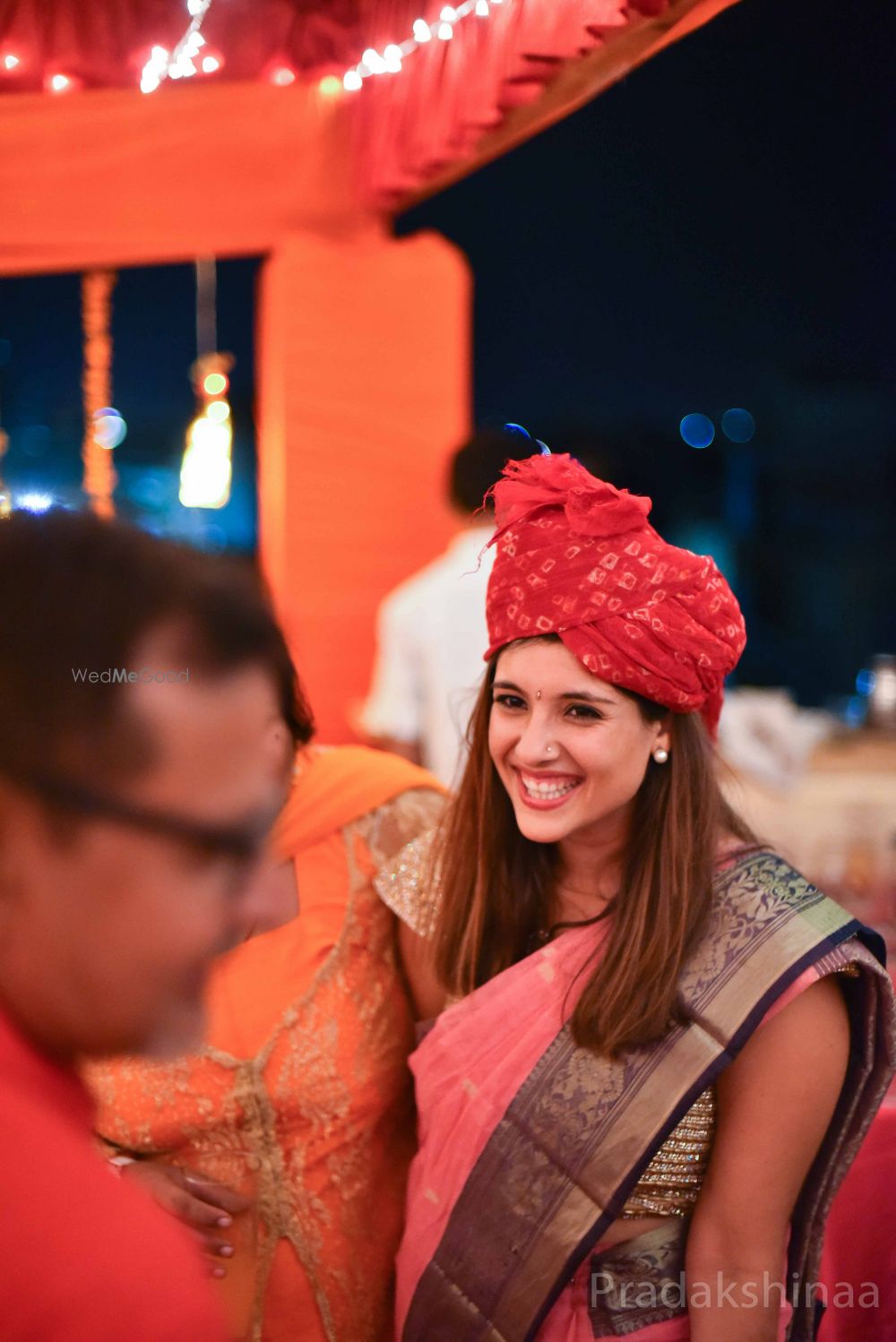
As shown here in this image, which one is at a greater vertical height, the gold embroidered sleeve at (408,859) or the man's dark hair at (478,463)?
the man's dark hair at (478,463)

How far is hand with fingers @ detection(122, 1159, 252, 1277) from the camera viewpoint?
145cm

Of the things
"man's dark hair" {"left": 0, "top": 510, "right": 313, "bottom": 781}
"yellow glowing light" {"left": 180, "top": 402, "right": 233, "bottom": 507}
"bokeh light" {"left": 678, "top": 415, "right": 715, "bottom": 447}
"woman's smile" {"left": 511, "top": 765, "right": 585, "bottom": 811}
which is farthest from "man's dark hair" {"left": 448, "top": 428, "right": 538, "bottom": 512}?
"bokeh light" {"left": 678, "top": 415, "right": 715, "bottom": 447}

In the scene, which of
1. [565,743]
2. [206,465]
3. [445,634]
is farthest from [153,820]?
[206,465]

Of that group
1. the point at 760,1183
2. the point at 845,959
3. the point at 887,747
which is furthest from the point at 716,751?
the point at 887,747

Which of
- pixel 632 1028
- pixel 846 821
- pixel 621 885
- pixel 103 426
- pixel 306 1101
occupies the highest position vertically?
pixel 103 426

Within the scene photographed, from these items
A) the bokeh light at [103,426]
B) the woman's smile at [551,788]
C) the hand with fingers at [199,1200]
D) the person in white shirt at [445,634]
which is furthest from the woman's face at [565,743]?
the bokeh light at [103,426]

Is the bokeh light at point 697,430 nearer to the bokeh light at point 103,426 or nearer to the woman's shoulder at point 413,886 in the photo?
the bokeh light at point 103,426

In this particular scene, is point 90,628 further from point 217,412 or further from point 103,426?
point 103,426

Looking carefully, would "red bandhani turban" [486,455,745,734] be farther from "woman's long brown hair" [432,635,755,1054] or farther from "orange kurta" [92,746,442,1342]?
"orange kurta" [92,746,442,1342]

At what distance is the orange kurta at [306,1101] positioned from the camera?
150 cm

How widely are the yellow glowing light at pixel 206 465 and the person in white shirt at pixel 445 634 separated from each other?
1.65m

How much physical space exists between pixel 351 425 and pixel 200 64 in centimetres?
127

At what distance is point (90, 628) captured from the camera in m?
0.61

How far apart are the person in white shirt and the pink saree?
1361 mm
